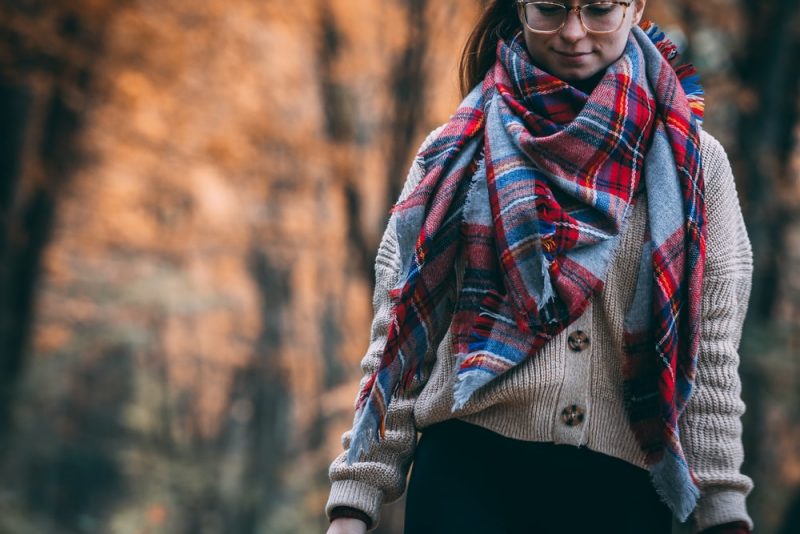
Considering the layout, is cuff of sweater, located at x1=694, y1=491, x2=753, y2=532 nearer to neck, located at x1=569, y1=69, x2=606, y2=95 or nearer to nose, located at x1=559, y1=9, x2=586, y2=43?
neck, located at x1=569, y1=69, x2=606, y2=95

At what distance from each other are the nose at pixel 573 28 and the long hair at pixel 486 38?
278 millimetres

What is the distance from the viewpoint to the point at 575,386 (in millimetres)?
2055

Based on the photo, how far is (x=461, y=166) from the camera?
7.22 ft

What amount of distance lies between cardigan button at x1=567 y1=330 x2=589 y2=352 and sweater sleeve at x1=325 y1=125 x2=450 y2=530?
37 cm

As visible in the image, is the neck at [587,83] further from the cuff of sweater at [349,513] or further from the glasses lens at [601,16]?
the cuff of sweater at [349,513]

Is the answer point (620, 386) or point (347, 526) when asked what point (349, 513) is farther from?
point (620, 386)

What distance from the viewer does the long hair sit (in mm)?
2426

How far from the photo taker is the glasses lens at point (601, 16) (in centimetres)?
213

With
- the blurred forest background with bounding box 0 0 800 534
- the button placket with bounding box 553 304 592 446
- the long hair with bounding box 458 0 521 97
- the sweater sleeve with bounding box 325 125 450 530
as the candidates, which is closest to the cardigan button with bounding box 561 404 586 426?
the button placket with bounding box 553 304 592 446

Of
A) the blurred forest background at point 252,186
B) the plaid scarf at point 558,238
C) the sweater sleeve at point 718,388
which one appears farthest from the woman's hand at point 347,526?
the blurred forest background at point 252,186

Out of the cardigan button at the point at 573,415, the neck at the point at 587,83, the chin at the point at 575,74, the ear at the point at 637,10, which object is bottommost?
the cardigan button at the point at 573,415

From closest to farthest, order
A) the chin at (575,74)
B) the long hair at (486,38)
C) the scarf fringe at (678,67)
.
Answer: the chin at (575,74)
the scarf fringe at (678,67)
the long hair at (486,38)

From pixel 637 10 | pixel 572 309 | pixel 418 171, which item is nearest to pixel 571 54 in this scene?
pixel 637 10

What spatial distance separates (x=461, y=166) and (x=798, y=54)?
6810 millimetres
